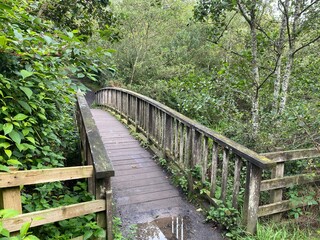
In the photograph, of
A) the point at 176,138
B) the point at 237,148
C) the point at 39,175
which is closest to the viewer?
the point at 39,175

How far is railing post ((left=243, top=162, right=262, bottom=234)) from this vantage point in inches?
105

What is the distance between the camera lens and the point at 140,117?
21.0ft

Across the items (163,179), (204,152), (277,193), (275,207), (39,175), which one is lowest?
(163,179)

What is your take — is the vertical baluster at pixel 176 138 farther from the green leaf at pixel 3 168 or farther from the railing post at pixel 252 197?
the green leaf at pixel 3 168

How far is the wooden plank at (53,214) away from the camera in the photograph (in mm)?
1692

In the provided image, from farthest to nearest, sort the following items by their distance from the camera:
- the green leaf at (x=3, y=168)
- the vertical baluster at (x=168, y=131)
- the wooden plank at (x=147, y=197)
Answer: the vertical baluster at (x=168, y=131) → the wooden plank at (x=147, y=197) → the green leaf at (x=3, y=168)

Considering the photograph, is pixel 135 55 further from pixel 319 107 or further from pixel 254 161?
pixel 254 161

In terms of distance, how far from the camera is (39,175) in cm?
184

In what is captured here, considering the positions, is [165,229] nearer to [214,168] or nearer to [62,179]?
[214,168]

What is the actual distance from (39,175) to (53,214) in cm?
32

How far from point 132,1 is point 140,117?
10062 millimetres

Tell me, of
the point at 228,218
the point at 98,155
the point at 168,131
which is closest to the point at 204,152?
the point at 228,218

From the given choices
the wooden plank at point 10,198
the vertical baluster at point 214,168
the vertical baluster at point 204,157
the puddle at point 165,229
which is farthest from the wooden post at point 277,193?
the wooden plank at point 10,198

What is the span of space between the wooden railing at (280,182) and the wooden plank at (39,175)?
6.63 ft
